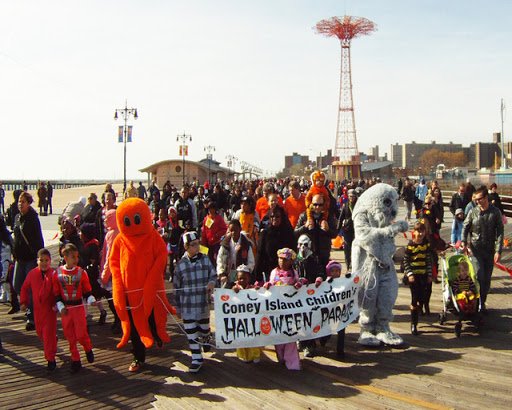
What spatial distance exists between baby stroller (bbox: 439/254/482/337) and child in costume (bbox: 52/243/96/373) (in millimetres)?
4794

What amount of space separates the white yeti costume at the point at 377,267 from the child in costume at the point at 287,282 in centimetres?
97

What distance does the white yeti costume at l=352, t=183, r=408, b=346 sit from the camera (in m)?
6.66

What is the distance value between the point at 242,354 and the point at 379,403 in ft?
6.24

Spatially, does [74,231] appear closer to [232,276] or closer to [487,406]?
[232,276]

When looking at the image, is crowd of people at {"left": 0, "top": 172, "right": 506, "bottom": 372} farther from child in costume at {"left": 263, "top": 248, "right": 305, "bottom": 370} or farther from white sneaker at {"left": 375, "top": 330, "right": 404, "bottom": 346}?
white sneaker at {"left": 375, "top": 330, "right": 404, "bottom": 346}

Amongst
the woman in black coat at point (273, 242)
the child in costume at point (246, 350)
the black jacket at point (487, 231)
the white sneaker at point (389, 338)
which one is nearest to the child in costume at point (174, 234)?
the woman in black coat at point (273, 242)

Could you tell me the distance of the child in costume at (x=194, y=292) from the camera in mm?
6078

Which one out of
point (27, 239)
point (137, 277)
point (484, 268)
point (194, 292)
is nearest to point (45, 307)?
point (137, 277)

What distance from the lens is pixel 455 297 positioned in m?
7.13

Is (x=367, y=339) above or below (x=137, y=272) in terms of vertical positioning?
below

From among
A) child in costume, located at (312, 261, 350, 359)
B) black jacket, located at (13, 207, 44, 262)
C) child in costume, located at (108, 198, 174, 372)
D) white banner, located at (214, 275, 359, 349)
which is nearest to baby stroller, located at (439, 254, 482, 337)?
child in costume, located at (312, 261, 350, 359)

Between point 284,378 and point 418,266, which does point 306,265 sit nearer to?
point 284,378

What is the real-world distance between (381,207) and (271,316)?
79.8 inches

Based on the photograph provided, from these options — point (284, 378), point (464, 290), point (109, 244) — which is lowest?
point (284, 378)
